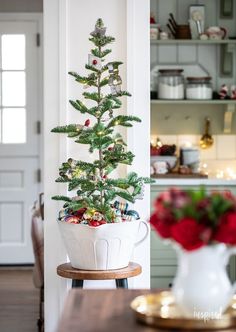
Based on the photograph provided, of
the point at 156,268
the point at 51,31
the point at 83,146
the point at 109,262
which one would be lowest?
the point at 156,268

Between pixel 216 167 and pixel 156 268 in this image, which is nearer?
pixel 156 268

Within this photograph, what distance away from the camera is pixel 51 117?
4.54 metres

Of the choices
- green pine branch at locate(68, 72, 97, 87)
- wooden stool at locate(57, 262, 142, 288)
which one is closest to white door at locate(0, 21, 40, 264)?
green pine branch at locate(68, 72, 97, 87)

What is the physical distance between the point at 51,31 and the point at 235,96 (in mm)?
2759

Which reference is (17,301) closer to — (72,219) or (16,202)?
(16,202)

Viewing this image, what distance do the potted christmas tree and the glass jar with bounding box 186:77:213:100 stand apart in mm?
2535

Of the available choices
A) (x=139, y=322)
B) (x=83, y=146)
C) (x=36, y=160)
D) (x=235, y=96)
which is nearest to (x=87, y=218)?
(x=83, y=146)

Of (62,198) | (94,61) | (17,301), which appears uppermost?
(94,61)

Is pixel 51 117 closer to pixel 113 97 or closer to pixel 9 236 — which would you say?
pixel 113 97

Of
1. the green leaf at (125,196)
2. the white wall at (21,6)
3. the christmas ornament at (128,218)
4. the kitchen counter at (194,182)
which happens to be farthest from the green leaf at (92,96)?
the white wall at (21,6)

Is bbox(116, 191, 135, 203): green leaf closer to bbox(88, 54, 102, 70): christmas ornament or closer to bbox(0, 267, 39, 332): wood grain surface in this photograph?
bbox(88, 54, 102, 70): christmas ornament

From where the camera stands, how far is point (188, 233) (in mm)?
2363

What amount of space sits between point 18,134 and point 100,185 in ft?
13.3

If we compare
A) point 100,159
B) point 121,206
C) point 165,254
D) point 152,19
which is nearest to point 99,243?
point 121,206
